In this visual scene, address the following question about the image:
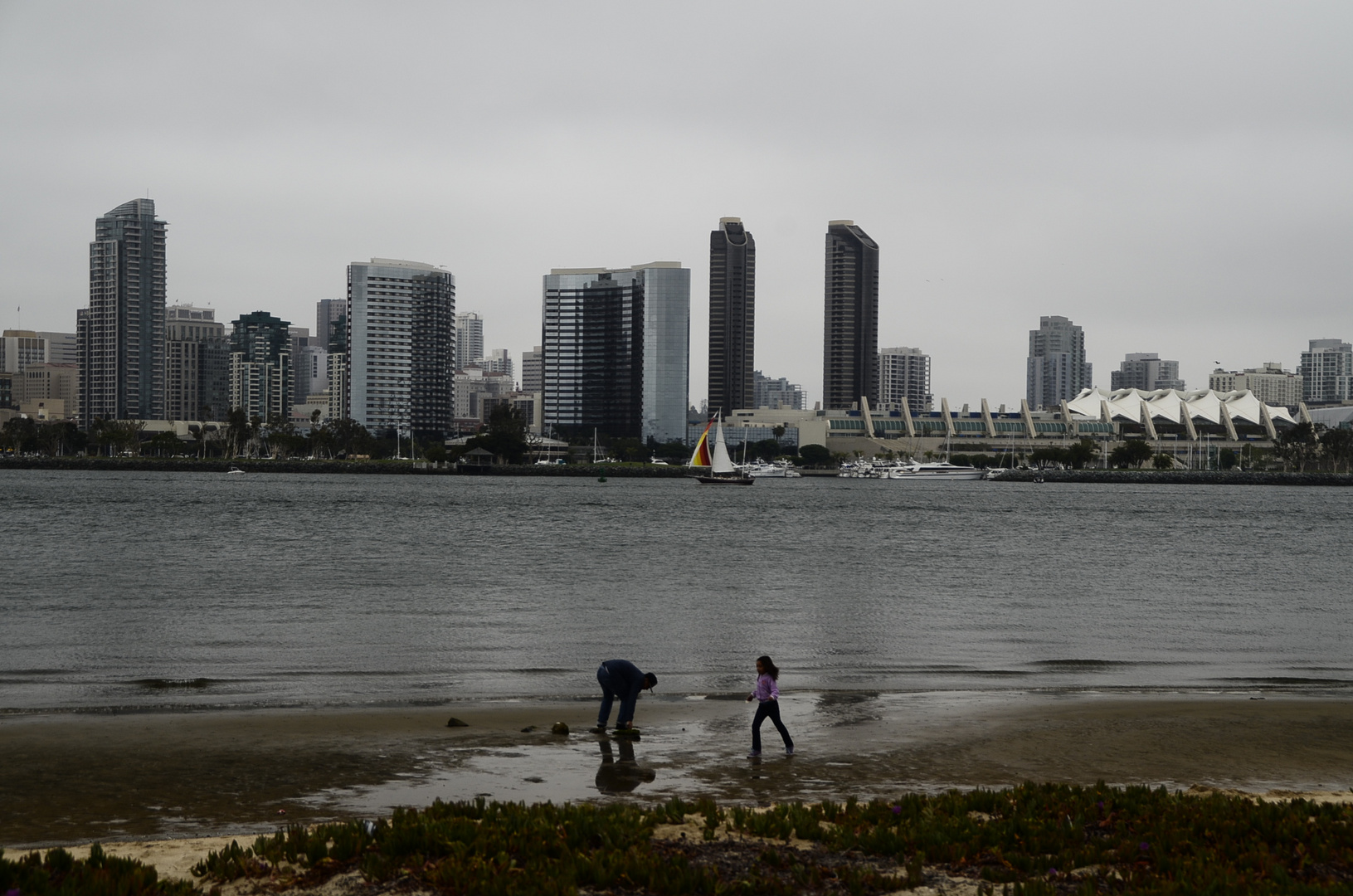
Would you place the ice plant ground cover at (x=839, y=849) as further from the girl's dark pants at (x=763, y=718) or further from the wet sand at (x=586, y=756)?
the girl's dark pants at (x=763, y=718)

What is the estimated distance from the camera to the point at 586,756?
50.9ft

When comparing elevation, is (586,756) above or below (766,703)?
below

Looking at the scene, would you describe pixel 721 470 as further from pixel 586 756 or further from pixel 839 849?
pixel 839 849

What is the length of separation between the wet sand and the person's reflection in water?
0.04 m

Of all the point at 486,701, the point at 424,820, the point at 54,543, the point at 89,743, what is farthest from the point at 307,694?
the point at 54,543

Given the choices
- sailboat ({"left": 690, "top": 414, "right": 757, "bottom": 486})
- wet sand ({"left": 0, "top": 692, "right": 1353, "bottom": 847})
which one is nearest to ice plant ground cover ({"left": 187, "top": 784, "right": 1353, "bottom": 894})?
wet sand ({"left": 0, "top": 692, "right": 1353, "bottom": 847})

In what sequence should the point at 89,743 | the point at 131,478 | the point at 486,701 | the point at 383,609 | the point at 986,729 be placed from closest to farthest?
1. the point at 89,743
2. the point at 986,729
3. the point at 486,701
4. the point at 383,609
5. the point at 131,478

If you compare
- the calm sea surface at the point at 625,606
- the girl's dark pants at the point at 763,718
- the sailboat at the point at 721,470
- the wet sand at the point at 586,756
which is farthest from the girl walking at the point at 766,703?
the sailboat at the point at 721,470

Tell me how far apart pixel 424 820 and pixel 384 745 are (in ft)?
22.0

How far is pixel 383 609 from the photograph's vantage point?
34562 mm

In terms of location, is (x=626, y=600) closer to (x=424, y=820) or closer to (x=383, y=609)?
(x=383, y=609)

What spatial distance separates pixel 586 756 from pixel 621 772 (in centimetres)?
112

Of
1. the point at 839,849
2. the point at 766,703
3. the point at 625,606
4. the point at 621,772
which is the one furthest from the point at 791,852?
the point at 625,606

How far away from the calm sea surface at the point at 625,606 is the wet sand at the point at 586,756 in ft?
8.29
